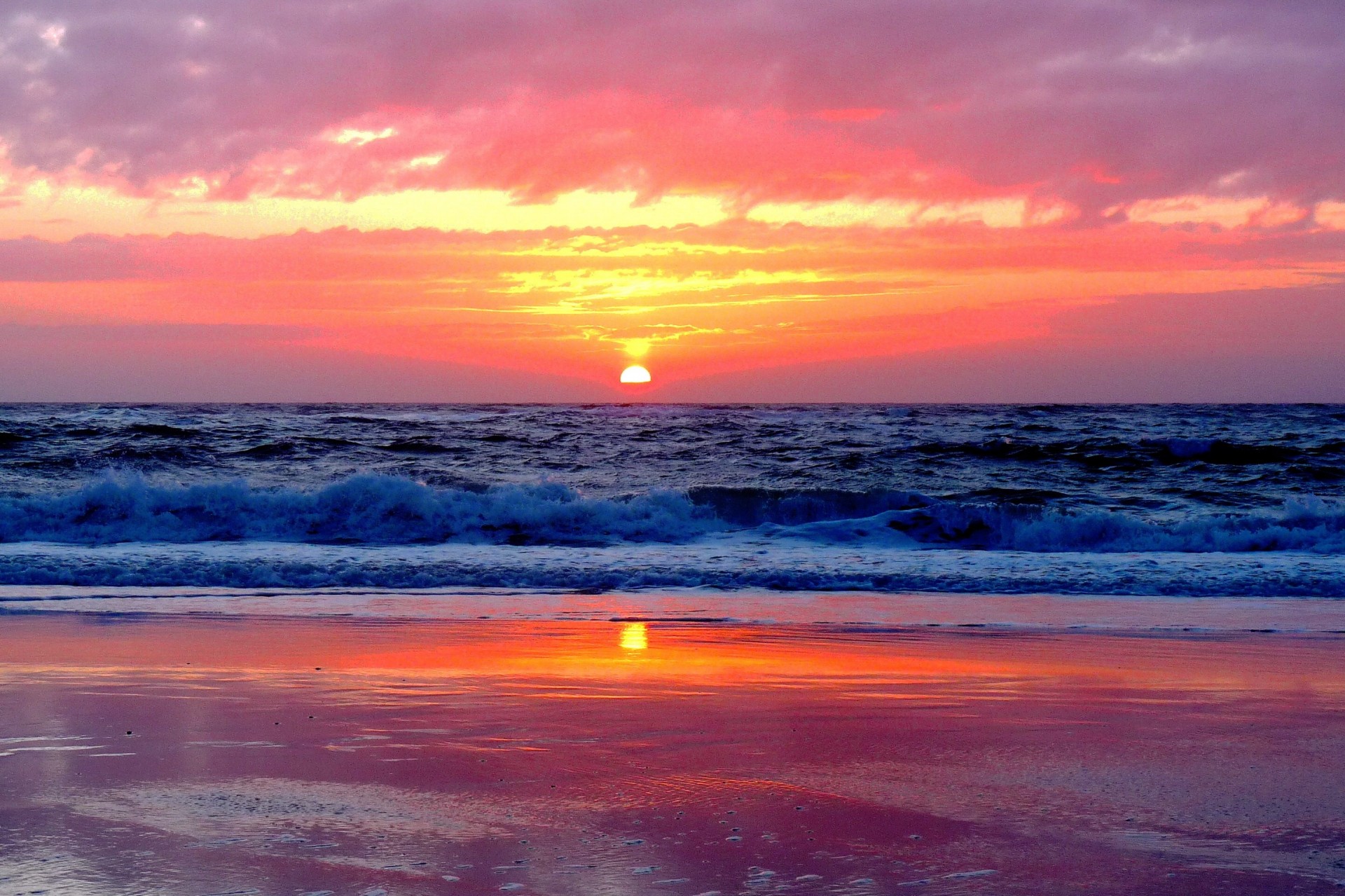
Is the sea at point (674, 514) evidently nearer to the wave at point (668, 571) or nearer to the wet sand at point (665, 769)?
the wave at point (668, 571)

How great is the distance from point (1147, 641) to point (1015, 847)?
4.94m

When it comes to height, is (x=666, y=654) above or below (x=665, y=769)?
below

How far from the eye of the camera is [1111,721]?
549 cm

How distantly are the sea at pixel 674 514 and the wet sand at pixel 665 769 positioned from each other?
4.21 meters

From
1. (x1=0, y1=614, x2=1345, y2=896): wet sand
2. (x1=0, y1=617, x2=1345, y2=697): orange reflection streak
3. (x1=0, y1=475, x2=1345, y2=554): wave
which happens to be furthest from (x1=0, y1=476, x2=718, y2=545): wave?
(x1=0, y1=614, x2=1345, y2=896): wet sand

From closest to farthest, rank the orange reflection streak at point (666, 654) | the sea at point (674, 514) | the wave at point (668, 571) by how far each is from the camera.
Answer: the orange reflection streak at point (666, 654) → the wave at point (668, 571) → the sea at point (674, 514)

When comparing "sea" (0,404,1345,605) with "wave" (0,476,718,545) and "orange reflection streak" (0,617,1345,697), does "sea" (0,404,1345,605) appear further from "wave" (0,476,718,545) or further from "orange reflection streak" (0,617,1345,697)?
"orange reflection streak" (0,617,1345,697)

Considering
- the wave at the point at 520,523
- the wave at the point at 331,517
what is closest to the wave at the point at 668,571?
the wave at the point at 520,523

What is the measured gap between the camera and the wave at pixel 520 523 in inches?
614

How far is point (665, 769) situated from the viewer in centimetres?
461

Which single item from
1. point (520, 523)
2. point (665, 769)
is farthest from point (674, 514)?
point (665, 769)

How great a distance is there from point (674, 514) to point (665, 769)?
1316cm

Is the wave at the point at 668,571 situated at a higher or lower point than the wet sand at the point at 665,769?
lower

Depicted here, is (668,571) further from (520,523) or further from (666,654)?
(520,523)
